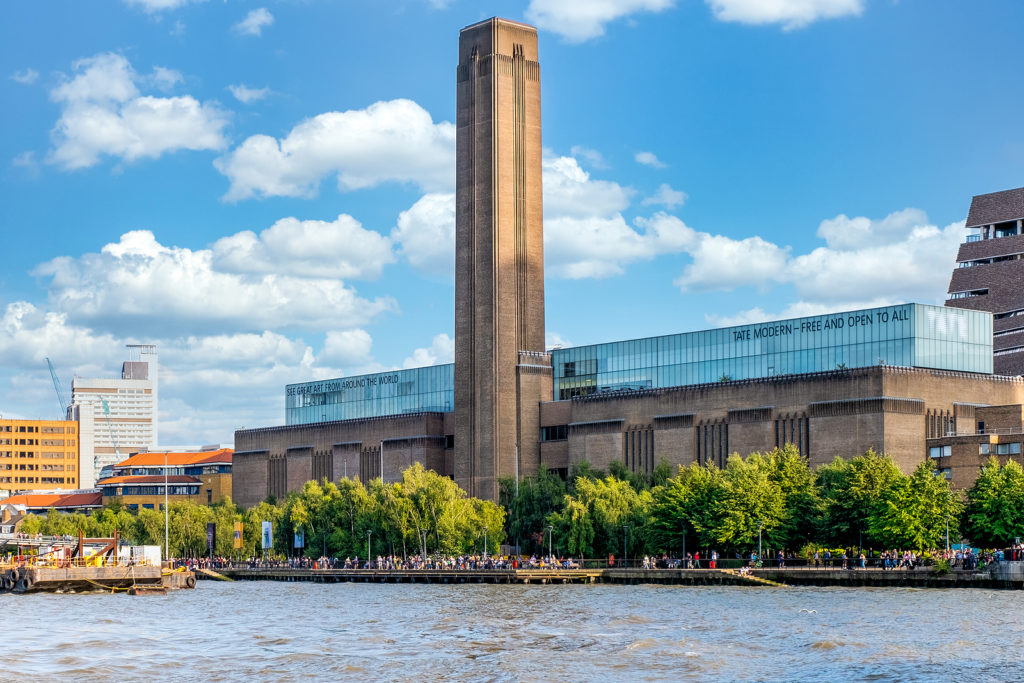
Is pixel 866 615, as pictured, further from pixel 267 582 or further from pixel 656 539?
pixel 267 582

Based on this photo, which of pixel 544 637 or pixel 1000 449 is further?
pixel 1000 449

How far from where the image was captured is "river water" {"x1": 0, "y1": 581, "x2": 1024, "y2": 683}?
60031 mm

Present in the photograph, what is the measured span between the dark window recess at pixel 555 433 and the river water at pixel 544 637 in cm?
6113

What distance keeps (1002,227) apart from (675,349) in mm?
54225

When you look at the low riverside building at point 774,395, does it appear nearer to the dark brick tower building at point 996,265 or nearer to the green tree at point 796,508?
the green tree at point 796,508

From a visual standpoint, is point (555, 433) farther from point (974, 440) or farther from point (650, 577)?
point (974, 440)

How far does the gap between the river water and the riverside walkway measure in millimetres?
3448

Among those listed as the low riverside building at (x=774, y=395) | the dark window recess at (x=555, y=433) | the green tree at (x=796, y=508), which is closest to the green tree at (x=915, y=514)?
the green tree at (x=796, y=508)

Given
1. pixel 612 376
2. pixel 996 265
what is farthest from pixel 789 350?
pixel 996 265

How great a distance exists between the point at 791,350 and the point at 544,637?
85542 mm

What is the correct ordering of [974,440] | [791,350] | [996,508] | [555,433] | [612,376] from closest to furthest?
[996,508], [974,440], [791,350], [555,433], [612,376]

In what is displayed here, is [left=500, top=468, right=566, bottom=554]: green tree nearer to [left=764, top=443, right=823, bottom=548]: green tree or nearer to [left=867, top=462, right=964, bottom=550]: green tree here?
[left=764, top=443, right=823, bottom=548]: green tree

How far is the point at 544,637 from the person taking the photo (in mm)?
72062

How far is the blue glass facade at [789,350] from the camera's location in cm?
14488
